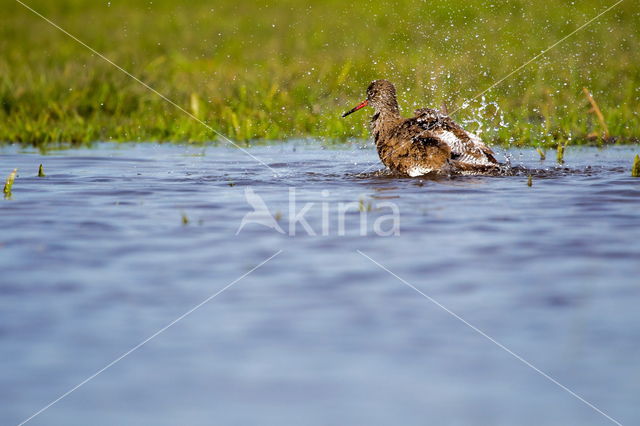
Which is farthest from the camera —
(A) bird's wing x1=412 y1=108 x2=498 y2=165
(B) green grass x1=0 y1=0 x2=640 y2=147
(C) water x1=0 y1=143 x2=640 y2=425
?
(B) green grass x1=0 y1=0 x2=640 y2=147

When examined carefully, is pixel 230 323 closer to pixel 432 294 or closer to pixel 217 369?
pixel 217 369

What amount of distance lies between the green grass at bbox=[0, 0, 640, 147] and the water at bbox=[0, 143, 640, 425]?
15.3ft

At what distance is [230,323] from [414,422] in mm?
1217

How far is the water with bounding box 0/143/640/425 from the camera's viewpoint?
3.52 metres

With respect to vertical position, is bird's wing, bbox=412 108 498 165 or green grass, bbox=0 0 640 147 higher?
green grass, bbox=0 0 640 147

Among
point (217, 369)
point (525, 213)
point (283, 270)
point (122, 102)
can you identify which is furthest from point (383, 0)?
point (217, 369)

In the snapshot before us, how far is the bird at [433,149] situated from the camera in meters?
9.02

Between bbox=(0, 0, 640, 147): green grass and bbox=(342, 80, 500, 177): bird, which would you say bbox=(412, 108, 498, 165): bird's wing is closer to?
bbox=(342, 80, 500, 177): bird

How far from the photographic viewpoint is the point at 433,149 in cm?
911

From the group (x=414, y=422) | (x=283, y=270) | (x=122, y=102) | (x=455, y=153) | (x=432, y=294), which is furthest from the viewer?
(x=122, y=102)

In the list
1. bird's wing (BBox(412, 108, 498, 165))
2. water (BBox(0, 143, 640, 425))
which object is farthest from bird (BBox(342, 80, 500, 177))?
water (BBox(0, 143, 640, 425))

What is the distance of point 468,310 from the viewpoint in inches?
175

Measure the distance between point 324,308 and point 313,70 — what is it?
460 inches

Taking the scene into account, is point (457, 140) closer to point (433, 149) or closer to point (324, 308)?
point (433, 149)
